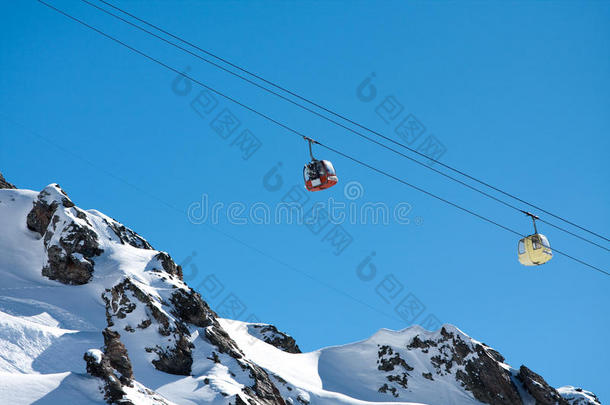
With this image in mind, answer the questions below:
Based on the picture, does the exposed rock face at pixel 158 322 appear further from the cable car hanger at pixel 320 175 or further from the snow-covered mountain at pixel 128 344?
the cable car hanger at pixel 320 175

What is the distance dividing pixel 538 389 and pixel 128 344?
71.3m

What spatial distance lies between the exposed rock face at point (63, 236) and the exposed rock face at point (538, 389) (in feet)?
221

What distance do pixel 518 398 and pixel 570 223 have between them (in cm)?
8142

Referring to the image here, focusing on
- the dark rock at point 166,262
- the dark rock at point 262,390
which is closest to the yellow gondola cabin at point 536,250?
the dark rock at point 262,390

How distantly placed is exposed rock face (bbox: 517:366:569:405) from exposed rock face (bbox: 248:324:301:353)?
36.8 meters

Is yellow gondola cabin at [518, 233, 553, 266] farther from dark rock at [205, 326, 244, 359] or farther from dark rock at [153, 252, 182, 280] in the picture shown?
dark rock at [153, 252, 182, 280]

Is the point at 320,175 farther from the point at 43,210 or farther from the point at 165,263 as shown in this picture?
the point at 43,210

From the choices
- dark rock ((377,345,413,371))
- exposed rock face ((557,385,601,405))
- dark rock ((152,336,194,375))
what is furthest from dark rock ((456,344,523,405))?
dark rock ((152,336,194,375))

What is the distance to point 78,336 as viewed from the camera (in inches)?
2014

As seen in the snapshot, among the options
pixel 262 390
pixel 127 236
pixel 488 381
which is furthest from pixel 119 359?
pixel 488 381

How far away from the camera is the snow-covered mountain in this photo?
3738cm

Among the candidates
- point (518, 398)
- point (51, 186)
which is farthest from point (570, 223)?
point (518, 398)

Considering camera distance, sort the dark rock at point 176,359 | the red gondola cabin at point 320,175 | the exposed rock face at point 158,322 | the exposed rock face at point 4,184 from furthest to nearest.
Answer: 1. the exposed rock face at point 4,184
2. the exposed rock face at point 158,322
3. the dark rock at point 176,359
4. the red gondola cabin at point 320,175

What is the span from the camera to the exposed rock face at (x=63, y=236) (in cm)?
6525
